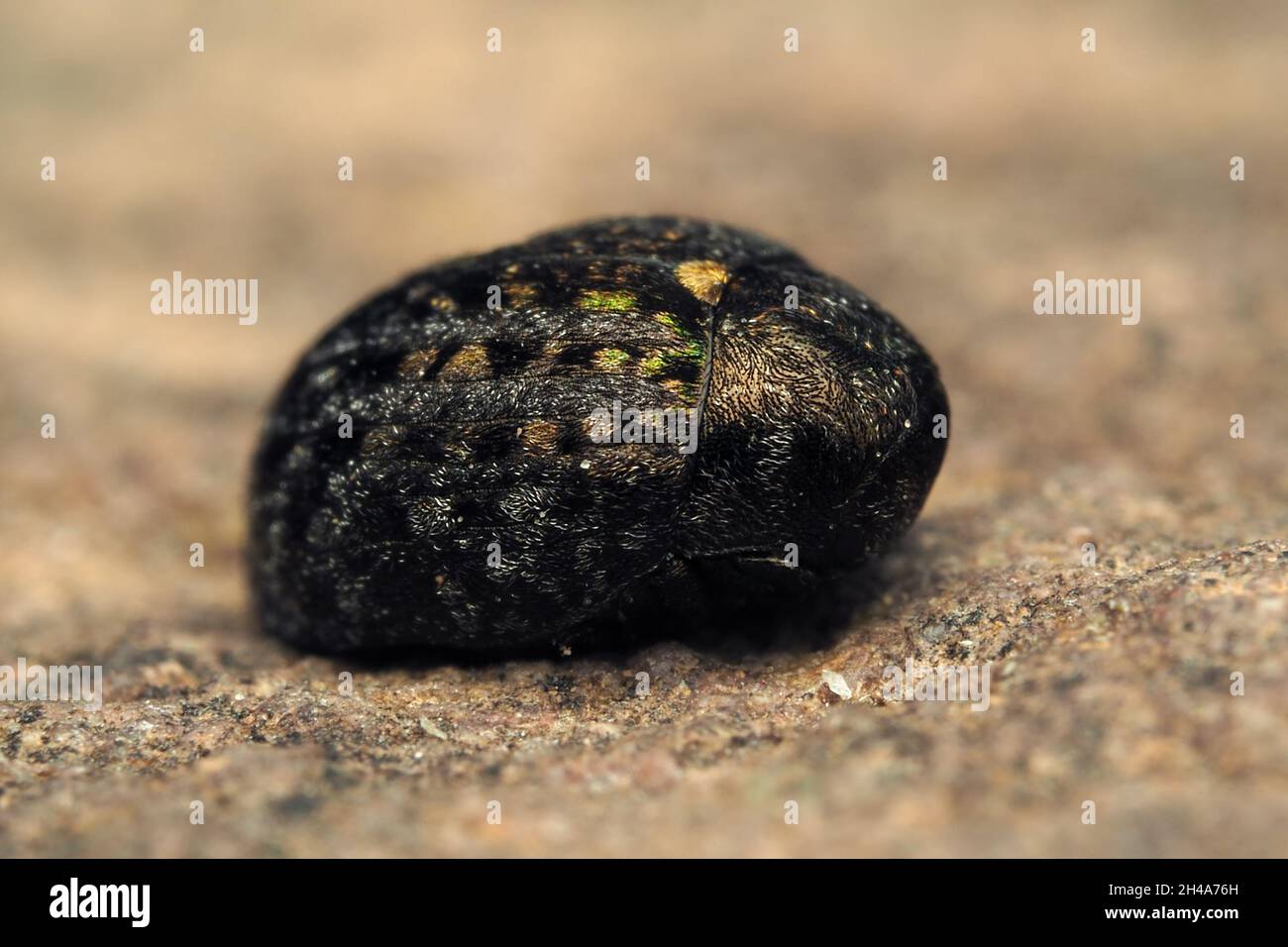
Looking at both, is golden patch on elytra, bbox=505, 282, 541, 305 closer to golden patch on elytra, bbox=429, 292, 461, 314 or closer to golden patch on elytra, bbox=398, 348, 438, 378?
golden patch on elytra, bbox=429, 292, 461, 314

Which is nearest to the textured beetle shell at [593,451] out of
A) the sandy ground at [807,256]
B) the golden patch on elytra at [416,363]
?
the golden patch on elytra at [416,363]

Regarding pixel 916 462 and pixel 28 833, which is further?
pixel 916 462

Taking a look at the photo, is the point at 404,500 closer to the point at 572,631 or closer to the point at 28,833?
the point at 572,631

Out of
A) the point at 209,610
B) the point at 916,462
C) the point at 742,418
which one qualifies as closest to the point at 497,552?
the point at 742,418

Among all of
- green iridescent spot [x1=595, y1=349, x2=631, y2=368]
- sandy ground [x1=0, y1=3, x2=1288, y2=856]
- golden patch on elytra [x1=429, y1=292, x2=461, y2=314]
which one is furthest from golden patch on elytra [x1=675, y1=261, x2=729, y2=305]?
sandy ground [x1=0, y1=3, x2=1288, y2=856]

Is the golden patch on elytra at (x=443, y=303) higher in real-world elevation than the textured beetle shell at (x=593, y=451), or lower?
higher

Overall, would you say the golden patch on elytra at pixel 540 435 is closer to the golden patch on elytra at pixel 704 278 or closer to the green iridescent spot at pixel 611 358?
the green iridescent spot at pixel 611 358

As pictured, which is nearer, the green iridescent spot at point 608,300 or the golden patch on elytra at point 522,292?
the green iridescent spot at point 608,300
